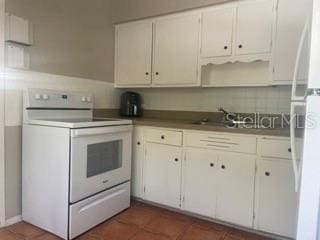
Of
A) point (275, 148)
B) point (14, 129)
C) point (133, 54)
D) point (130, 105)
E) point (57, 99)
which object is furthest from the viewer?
point (130, 105)

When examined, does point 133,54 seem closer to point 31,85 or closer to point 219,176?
point 31,85

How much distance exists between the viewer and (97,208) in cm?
206

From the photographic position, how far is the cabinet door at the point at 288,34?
2027 millimetres

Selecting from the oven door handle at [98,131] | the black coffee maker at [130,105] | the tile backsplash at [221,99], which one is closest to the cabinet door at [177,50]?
the tile backsplash at [221,99]

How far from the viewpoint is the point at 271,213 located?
193 centimetres

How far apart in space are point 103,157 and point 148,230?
74 centimetres

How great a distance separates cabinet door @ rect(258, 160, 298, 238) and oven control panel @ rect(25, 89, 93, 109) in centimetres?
181

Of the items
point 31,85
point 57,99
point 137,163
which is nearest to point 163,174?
point 137,163

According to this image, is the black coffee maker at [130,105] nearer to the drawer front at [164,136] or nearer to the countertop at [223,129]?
the countertop at [223,129]

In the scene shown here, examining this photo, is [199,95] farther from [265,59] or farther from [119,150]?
[119,150]

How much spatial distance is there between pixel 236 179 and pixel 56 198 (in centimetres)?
148

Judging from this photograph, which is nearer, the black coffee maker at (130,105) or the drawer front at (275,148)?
the drawer front at (275,148)

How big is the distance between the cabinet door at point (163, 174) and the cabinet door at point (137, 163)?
68mm

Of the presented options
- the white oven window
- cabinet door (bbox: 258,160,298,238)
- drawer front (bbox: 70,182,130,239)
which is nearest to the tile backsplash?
cabinet door (bbox: 258,160,298,238)
